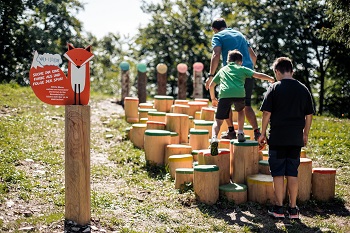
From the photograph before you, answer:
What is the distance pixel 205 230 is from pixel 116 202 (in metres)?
1.29

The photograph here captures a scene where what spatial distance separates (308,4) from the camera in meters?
20.0

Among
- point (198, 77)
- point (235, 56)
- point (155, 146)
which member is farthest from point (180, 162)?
point (198, 77)

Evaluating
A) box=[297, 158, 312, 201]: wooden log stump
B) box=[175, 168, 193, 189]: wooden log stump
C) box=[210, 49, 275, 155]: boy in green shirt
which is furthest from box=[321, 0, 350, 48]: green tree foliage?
box=[175, 168, 193, 189]: wooden log stump

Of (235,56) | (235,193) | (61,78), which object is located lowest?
(235,193)

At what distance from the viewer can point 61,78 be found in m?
5.06

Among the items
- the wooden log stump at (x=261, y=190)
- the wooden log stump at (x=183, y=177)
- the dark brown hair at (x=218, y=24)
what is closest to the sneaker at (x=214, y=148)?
the wooden log stump at (x=183, y=177)

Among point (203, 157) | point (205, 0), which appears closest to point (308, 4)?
point (205, 0)

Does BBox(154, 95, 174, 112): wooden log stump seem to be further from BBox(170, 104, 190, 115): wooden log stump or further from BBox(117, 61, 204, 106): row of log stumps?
BBox(117, 61, 204, 106): row of log stumps

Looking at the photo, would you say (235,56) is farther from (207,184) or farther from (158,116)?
(158,116)

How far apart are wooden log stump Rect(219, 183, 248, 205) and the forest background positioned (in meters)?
13.8

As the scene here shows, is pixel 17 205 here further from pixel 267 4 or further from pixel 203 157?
pixel 267 4

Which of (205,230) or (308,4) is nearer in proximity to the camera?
(205,230)

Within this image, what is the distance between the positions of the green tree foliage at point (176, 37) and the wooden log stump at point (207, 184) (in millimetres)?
16517

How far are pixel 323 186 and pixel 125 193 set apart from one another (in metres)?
2.61
